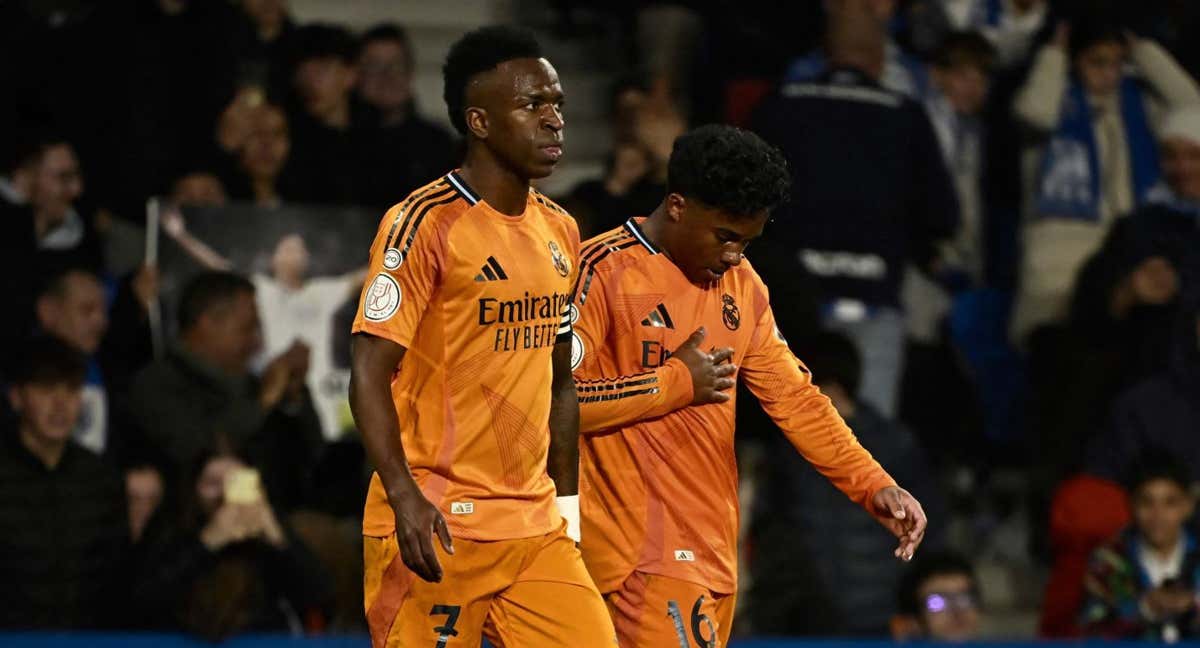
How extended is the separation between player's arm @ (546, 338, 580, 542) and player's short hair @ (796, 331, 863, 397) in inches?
141

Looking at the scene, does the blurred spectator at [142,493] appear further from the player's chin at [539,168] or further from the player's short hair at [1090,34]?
the player's short hair at [1090,34]

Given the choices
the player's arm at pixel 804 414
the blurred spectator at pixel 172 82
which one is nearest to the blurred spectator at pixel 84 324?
the blurred spectator at pixel 172 82

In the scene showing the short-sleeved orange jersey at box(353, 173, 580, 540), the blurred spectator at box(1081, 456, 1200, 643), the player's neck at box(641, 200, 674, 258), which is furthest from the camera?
the blurred spectator at box(1081, 456, 1200, 643)

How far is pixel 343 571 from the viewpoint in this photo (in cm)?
861

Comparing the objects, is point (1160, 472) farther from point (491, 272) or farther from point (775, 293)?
point (491, 272)

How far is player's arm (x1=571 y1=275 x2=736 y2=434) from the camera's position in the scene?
570 cm

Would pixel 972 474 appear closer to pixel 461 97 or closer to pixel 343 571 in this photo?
pixel 343 571

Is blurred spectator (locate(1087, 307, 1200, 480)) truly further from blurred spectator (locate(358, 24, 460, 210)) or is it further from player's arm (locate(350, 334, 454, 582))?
player's arm (locate(350, 334, 454, 582))

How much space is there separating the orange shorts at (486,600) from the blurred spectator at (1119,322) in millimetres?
5335

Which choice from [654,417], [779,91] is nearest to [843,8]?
[779,91]

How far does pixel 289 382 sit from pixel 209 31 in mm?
1796

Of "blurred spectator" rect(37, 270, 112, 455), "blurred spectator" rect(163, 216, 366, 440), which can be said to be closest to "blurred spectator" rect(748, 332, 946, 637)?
Answer: "blurred spectator" rect(163, 216, 366, 440)

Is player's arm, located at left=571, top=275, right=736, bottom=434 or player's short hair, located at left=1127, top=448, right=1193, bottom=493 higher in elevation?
player's arm, located at left=571, top=275, right=736, bottom=434

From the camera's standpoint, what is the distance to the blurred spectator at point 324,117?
9758mm
